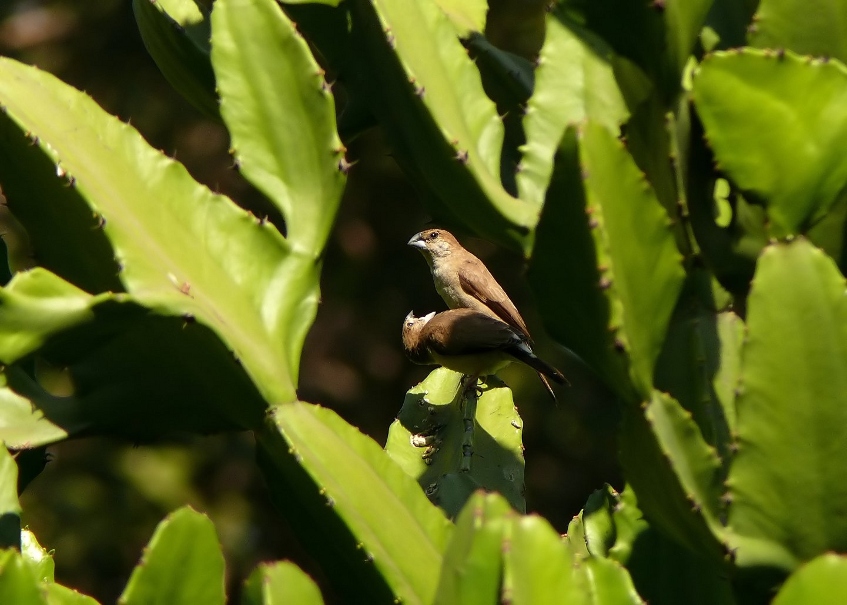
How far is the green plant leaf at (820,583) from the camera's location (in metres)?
1.73

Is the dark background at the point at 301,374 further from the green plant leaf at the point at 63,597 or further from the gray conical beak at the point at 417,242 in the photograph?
the green plant leaf at the point at 63,597

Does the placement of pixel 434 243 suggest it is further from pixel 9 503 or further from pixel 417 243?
pixel 9 503

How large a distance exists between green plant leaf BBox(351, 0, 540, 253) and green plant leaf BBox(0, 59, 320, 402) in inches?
12.7

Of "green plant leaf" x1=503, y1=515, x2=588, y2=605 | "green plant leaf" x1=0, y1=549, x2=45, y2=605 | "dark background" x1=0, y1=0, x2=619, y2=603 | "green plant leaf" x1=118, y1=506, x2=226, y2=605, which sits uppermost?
"green plant leaf" x1=503, y1=515, x2=588, y2=605

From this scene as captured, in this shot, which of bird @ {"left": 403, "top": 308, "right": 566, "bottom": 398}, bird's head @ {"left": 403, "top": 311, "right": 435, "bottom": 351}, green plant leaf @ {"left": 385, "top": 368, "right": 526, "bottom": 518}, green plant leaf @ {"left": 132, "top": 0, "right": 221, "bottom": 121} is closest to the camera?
green plant leaf @ {"left": 132, "top": 0, "right": 221, "bottom": 121}

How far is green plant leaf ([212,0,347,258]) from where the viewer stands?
101 inches

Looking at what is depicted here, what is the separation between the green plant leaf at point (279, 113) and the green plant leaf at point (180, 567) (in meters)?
0.75

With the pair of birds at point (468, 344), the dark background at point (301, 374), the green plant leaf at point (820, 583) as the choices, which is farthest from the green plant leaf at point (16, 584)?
the dark background at point (301, 374)

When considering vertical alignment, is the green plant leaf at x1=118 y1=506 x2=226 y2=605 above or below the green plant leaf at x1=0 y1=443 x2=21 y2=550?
above

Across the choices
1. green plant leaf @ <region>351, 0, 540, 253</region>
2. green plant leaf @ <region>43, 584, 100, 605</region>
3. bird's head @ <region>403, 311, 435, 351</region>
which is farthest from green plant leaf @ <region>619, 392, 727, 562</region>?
bird's head @ <region>403, 311, 435, 351</region>

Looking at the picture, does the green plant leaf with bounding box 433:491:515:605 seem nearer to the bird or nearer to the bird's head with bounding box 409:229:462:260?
the bird

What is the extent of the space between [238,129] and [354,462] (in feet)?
2.37

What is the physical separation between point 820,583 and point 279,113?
141 cm

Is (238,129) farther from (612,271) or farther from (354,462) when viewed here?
(612,271)
